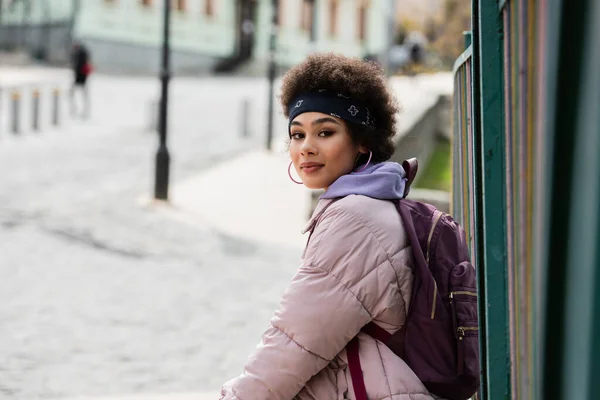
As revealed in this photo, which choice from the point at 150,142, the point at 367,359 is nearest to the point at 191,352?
the point at 367,359

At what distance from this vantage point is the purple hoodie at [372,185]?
261cm

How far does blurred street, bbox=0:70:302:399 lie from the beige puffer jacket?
295 centimetres

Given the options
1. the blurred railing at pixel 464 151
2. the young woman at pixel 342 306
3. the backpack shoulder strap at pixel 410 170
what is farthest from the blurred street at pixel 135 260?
the young woman at pixel 342 306

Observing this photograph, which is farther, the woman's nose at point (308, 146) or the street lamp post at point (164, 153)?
the street lamp post at point (164, 153)

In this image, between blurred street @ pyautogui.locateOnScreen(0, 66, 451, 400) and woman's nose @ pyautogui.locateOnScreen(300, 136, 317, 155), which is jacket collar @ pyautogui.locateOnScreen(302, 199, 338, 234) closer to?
woman's nose @ pyautogui.locateOnScreen(300, 136, 317, 155)

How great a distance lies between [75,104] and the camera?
84.0 feet

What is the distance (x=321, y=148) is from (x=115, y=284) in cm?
538

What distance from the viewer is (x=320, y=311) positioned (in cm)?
245

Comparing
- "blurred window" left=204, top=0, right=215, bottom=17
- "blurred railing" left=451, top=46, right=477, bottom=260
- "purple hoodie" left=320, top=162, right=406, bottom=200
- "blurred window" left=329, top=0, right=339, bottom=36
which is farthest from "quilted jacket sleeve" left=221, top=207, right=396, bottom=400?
"blurred window" left=329, top=0, right=339, bottom=36

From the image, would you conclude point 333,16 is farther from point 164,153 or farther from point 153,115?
point 164,153

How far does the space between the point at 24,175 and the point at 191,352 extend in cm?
853

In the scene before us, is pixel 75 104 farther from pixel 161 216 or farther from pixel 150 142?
pixel 161 216

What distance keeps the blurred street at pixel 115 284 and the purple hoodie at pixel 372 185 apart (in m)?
2.96

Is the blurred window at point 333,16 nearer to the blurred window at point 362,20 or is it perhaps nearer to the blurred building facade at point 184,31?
the blurred building facade at point 184,31
